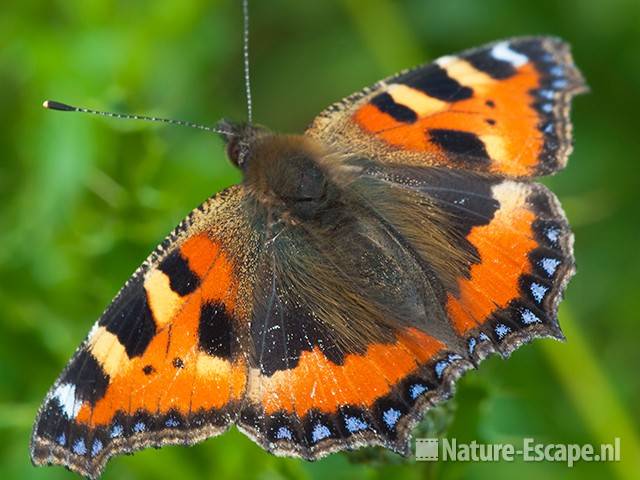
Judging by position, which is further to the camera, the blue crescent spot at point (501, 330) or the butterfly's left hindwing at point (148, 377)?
the blue crescent spot at point (501, 330)

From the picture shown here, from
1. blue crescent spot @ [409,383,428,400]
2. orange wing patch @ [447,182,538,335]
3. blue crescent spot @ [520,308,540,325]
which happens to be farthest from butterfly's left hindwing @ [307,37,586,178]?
blue crescent spot @ [409,383,428,400]

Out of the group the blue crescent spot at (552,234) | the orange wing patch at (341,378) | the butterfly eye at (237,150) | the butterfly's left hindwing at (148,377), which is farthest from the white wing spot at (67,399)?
the blue crescent spot at (552,234)

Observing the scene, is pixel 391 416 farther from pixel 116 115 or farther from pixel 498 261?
pixel 116 115

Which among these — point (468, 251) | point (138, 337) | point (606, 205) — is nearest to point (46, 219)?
point (138, 337)

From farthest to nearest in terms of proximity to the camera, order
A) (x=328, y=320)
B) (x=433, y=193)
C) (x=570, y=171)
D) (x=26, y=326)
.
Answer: (x=570, y=171) → (x=26, y=326) → (x=433, y=193) → (x=328, y=320)

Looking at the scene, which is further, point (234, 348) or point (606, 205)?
point (606, 205)

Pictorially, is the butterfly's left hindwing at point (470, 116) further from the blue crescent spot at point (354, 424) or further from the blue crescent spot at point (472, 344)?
the blue crescent spot at point (354, 424)

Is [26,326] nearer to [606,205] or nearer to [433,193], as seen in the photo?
[433,193]
